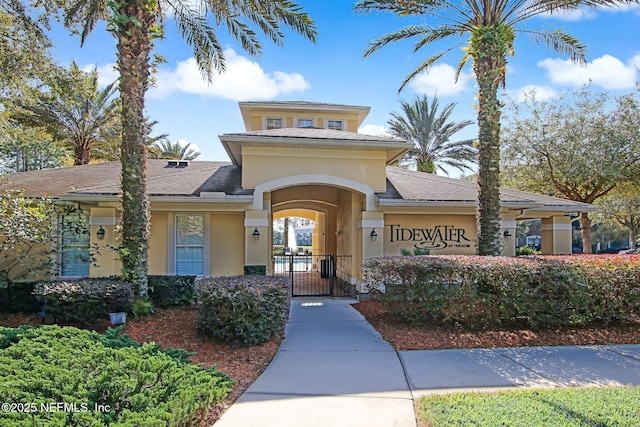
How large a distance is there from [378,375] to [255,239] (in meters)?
6.79

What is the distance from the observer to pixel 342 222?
15812mm

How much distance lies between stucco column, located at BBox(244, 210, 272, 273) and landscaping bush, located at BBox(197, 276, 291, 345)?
413 cm

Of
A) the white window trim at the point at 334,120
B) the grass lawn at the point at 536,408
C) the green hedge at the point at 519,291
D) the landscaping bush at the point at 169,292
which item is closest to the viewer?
the grass lawn at the point at 536,408

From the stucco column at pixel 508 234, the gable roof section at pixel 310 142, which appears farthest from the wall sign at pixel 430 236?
the gable roof section at pixel 310 142

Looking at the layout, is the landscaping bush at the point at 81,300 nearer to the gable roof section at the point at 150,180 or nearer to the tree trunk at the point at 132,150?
the tree trunk at the point at 132,150

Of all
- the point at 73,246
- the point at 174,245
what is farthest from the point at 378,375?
the point at 73,246

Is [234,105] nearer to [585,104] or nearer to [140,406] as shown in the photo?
[140,406]

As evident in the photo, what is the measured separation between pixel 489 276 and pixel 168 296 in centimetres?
763

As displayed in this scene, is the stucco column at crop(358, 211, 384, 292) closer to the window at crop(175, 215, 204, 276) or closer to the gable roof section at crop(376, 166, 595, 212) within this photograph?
the gable roof section at crop(376, 166, 595, 212)

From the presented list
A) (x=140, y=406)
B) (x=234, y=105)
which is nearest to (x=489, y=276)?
(x=140, y=406)

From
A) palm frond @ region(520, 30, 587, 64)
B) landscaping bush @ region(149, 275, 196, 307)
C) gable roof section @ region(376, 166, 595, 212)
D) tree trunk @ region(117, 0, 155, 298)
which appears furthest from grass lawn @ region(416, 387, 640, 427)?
palm frond @ region(520, 30, 587, 64)

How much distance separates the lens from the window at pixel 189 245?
476 inches

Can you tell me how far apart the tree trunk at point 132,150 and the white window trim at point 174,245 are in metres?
3.08

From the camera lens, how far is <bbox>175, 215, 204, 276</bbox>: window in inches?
476
